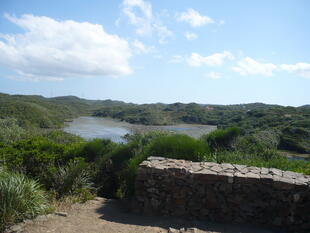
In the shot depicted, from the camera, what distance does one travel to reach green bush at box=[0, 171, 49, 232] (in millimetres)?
4125

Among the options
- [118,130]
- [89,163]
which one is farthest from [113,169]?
[118,130]

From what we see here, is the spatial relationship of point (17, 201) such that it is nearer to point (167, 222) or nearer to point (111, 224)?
point (111, 224)

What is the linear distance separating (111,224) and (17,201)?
1.68 meters

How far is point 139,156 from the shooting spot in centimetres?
643

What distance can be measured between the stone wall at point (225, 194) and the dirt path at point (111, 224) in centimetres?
22

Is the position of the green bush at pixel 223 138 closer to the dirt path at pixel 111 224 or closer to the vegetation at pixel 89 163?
the vegetation at pixel 89 163

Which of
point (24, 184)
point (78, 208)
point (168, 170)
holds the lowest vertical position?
point (78, 208)

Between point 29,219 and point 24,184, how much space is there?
2.06 ft

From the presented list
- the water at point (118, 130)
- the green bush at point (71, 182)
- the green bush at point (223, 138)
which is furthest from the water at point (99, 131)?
the green bush at point (71, 182)

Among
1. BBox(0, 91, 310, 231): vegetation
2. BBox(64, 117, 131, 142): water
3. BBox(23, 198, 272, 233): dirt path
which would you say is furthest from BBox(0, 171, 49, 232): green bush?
BBox(64, 117, 131, 142): water

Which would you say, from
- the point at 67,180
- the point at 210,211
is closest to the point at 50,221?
the point at 67,180

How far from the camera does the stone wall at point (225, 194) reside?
14.4ft

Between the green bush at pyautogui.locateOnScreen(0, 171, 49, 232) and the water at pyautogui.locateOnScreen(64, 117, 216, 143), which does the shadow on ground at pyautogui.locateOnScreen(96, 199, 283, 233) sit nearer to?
the green bush at pyautogui.locateOnScreen(0, 171, 49, 232)

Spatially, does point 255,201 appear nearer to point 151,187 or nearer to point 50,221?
point 151,187
